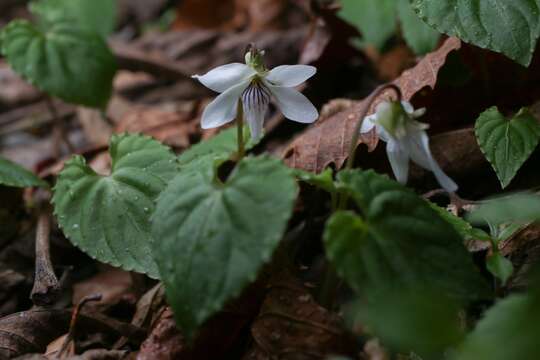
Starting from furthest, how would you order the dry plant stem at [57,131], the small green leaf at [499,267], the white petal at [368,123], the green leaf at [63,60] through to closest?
the dry plant stem at [57,131] < the green leaf at [63,60] < the white petal at [368,123] < the small green leaf at [499,267]

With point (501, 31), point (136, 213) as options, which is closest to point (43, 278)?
point (136, 213)

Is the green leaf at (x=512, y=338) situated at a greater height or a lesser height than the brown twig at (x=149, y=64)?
greater

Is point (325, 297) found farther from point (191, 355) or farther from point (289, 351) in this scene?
point (191, 355)

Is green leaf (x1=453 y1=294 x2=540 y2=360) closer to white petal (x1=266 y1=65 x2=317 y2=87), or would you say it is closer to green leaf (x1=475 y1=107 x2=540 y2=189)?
green leaf (x1=475 y1=107 x2=540 y2=189)

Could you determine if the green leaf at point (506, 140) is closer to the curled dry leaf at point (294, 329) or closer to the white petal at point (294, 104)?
the white petal at point (294, 104)

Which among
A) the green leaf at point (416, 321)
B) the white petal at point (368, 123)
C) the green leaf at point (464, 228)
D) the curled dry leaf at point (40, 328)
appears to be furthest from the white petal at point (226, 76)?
the green leaf at point (416, 321)

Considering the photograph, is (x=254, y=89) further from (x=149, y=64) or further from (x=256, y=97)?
(x=149, y=64)
